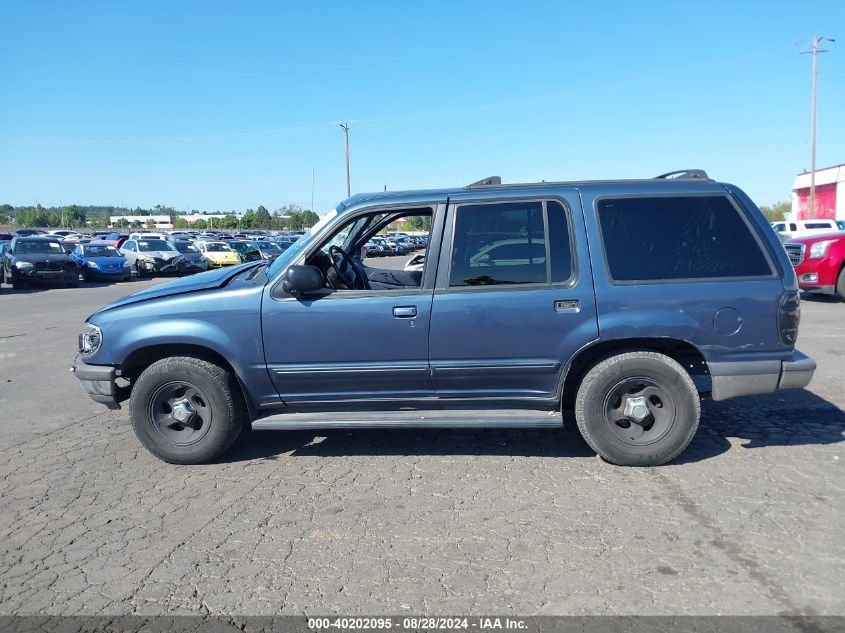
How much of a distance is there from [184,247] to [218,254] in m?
1.79

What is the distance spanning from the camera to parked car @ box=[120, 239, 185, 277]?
86.3 feet

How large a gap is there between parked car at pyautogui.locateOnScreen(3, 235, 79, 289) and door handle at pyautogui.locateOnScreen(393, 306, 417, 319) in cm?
1992

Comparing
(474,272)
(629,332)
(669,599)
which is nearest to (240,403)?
(474,272)

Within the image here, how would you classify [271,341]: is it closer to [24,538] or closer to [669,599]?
[24,538]

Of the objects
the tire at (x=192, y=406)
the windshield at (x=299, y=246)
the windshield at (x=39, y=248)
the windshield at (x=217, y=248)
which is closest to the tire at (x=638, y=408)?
the windshield at (x=299, y=246)

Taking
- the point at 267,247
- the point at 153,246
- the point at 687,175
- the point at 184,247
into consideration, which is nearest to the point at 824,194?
the point at 267,247

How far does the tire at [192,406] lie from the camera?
4.63 m

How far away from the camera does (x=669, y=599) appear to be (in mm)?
2992

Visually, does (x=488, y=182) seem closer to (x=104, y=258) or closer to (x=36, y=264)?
(x=36, y=264)

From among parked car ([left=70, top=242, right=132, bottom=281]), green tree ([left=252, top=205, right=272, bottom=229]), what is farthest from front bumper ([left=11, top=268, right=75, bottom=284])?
green tree ([left=252, top=205, right=272, bottom=229])

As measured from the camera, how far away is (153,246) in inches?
1076

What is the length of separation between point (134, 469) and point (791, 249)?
12344mm

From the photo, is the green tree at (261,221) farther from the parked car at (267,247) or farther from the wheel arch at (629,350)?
the wheel arch at (629,350)

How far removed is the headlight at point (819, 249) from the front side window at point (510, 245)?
997 centimetres
